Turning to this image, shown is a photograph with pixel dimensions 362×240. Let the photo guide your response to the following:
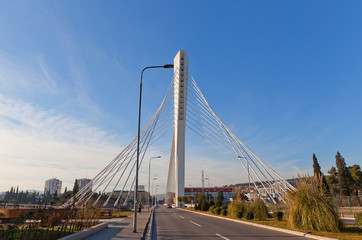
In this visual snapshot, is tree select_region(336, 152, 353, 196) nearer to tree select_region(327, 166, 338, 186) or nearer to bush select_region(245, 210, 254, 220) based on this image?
tree select_region(327, 166, 338, 186)

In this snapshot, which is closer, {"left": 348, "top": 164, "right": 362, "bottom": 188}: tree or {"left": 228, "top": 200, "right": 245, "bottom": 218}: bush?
{"left": 228, "top": 200, "right": 245, "bottom": 218}: bush

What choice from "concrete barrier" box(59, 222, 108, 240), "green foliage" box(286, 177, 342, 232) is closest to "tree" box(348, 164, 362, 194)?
"green foliage" box(286, 177, 342, 232)

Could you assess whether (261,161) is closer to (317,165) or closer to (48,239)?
(48,239)

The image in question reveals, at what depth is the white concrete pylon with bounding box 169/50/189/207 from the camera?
38.6 m

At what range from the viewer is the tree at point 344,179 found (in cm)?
5394

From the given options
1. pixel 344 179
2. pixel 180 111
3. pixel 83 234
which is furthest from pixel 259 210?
pixel 344 179

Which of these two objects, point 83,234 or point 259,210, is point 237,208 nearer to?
point 259,210

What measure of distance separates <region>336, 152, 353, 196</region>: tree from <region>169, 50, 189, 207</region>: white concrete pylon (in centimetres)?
3880

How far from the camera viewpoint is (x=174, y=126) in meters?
42.0

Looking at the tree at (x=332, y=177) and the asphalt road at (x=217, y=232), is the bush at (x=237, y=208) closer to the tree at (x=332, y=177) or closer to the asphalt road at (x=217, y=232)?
the asphalt road at (x=217, y=232)

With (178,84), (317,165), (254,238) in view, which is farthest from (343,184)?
(254,238)

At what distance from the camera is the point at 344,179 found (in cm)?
5491

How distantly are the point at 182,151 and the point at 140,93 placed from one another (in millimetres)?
28688

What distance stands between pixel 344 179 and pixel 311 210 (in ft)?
179
